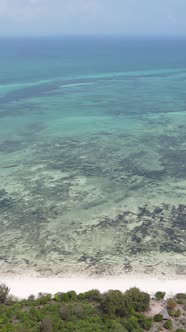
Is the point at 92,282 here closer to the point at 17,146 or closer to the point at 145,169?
the point at 145,169

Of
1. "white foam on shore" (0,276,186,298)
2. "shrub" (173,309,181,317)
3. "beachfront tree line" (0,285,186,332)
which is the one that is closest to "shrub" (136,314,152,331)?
"beachfront tree line" (0,285,186,332)

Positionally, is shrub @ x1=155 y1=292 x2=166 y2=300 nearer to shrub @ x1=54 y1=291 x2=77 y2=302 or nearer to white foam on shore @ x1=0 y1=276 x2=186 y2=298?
white foam on shore @ x1=0 y1=276 x2=186 y2=298

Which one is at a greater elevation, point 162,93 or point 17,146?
point 162,93

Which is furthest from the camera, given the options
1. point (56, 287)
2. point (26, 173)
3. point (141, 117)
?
point (141, 117)

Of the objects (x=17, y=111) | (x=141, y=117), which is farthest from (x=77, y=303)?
(x=17, y=111)

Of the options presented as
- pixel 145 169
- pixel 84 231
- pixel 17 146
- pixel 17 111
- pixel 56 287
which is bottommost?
pixel 56 287

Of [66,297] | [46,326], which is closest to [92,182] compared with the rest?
[66,297]
